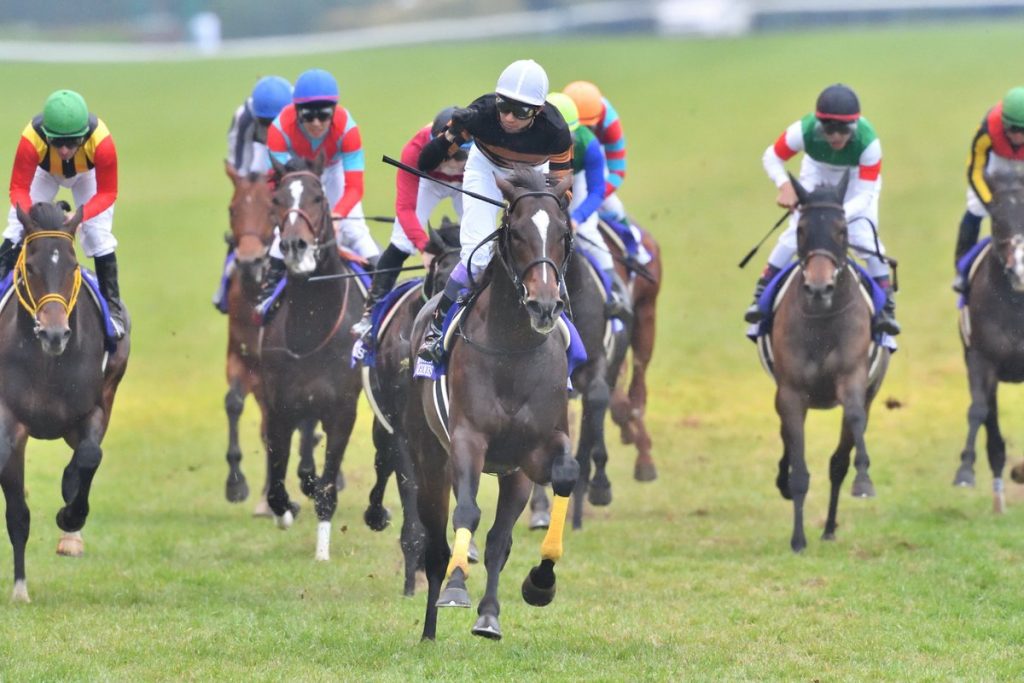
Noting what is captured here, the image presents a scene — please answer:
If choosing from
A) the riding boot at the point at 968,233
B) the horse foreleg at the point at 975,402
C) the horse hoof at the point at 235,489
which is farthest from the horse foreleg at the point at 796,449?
the horse hoof at the point at 235,489

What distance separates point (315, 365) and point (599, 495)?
2.26 m

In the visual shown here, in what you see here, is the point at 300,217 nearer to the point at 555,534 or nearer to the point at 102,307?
the point at 102,307

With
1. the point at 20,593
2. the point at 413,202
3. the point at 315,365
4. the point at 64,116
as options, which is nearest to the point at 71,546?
the point at 20,593

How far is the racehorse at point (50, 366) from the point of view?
8.88m

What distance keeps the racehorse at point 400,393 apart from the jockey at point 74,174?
4.90 ft

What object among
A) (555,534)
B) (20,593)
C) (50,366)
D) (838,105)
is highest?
(838,105)

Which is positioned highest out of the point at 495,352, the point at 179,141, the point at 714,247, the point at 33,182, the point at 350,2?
the point at 350,2

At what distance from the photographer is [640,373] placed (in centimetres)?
1499

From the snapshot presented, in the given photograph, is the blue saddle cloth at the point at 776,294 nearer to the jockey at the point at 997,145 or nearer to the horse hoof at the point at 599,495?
the jockey at the point at 997,145

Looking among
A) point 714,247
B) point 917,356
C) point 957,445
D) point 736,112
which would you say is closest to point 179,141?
point 736,112

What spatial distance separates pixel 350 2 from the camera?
54906mm

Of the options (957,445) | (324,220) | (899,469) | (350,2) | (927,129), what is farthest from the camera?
(350,2)

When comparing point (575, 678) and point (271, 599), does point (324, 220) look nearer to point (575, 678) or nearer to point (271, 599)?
point (271, 599)

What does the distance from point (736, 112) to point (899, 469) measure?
2683 cm
